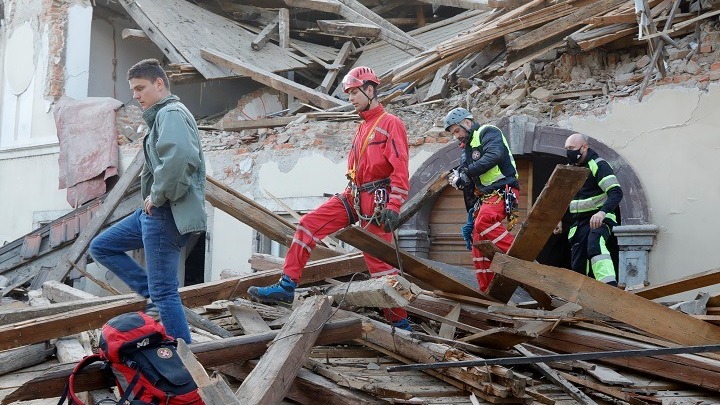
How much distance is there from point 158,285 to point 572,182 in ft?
7.27

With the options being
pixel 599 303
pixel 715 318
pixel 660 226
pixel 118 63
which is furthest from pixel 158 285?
pixel 118 63

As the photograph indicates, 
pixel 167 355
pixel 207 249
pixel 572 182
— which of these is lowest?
pixel 207 249

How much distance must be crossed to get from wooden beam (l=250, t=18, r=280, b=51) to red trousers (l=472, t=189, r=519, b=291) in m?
8.64

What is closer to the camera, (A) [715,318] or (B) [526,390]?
(B) [526,390]

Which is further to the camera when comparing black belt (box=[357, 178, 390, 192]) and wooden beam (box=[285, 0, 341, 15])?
wooden beam (box=[285, 0, 341, 15])

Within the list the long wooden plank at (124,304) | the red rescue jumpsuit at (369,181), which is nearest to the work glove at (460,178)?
the long wooden plank at (124,304)

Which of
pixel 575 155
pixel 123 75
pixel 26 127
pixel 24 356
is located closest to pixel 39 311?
pixel 24 356

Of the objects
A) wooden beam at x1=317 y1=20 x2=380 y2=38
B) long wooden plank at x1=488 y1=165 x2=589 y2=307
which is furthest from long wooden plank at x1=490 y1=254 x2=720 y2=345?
wooden beam at x1=317 y1=20 x2=380 y2=38

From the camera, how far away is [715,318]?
15.0 feet

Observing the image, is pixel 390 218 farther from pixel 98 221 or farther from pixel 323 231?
pixel 98 221

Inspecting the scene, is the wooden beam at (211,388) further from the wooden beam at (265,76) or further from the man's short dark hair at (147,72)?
the wooden beam at (265,76)

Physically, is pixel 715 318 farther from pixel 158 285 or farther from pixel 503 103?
pixel 503 103

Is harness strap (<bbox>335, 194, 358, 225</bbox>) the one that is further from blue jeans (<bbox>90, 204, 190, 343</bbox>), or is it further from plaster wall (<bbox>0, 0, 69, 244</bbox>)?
plaster wall (<bbox>0, 0, 69, 244</bbox>)

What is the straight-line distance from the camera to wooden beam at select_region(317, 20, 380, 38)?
1412 centimetres
